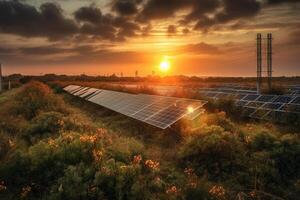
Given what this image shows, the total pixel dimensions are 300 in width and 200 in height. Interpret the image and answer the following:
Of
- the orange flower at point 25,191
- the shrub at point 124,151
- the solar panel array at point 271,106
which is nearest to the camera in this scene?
the orange flower at point 25,191

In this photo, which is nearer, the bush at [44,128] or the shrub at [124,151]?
the shrub at [124,151]

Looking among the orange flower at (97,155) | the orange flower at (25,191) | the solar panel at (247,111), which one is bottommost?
the orange flower at (25,191)

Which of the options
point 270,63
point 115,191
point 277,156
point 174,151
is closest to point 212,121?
point 174,151

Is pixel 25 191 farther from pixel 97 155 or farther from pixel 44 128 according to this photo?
pixel 44 128

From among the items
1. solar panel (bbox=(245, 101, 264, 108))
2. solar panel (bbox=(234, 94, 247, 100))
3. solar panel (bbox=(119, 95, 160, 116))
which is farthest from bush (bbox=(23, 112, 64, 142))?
solar panel (bbox=(234, 94, 247, 100))

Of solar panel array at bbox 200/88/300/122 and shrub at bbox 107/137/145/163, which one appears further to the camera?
solar panel array at bbox 200/88/300/122

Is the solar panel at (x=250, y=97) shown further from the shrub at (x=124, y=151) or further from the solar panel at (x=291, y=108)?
the shrub at (x=124, y=151)

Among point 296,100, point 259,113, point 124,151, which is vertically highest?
point 296,100

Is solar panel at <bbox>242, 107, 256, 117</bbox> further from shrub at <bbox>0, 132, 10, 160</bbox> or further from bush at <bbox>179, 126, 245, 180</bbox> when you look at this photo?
shrub at <bbox>0, 132, 10, 160</bbox>

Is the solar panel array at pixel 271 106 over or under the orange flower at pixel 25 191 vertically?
over

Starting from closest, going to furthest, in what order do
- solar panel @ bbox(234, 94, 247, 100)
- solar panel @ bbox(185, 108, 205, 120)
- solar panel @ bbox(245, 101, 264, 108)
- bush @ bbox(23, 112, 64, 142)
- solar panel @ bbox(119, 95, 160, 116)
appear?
bush @ bbox(23, 112, 64, 142), solar panel @ bbox(185, 108, 205, 120), solar panel @ bbox(119, 95, 160, 116), solar panel @ bbox(245, 101, 264, 108), solar panel @ bbox(234, 94, 247, 100)

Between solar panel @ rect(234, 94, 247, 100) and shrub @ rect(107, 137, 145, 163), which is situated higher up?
solar panel @ rect(234, 94, 247, 100)

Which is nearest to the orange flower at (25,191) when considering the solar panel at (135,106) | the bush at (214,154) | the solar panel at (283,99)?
the bush at (214,154)

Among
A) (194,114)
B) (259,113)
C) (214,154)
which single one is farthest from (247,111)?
(214,154)
